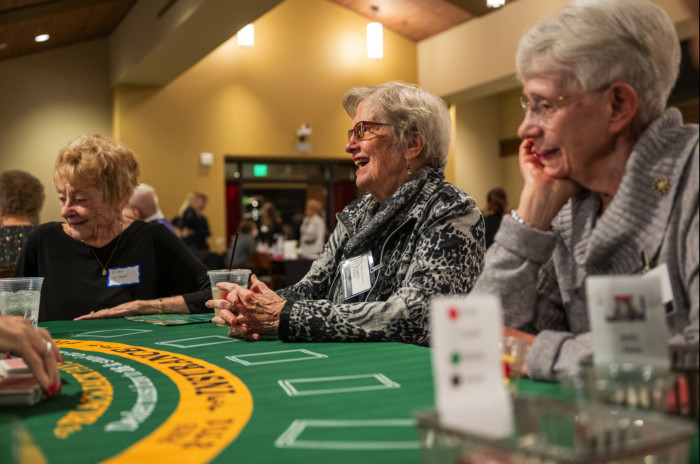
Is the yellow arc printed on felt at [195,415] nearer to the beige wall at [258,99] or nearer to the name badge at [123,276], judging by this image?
the name badge at [123,276]

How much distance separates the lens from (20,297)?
6.39 ft

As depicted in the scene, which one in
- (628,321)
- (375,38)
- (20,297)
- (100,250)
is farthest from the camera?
(375,38)

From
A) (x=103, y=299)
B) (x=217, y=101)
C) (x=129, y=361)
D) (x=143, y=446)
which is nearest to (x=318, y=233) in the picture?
(x=217, y=101)

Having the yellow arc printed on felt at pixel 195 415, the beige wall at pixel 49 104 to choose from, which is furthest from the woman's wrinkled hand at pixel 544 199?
the beige wall at pixel 49 104

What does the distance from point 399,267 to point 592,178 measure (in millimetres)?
889

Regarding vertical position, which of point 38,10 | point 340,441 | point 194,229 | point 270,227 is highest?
point 38,10

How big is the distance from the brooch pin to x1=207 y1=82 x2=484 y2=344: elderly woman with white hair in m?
0.82

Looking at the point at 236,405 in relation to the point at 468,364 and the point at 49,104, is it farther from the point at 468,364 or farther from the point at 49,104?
the point at 49,104

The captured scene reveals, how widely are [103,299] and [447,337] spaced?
8.07 feet

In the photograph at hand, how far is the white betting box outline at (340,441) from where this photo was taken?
3.05 feet

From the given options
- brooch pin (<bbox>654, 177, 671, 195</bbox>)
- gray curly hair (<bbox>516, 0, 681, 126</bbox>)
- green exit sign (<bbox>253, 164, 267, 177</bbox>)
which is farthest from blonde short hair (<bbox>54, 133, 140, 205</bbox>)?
green exit sign (<bbox>253, 164, 267, 177</bbox>)

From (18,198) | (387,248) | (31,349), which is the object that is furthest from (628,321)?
(18,198)

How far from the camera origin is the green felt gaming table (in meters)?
0.93

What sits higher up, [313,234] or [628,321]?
[313,234]
